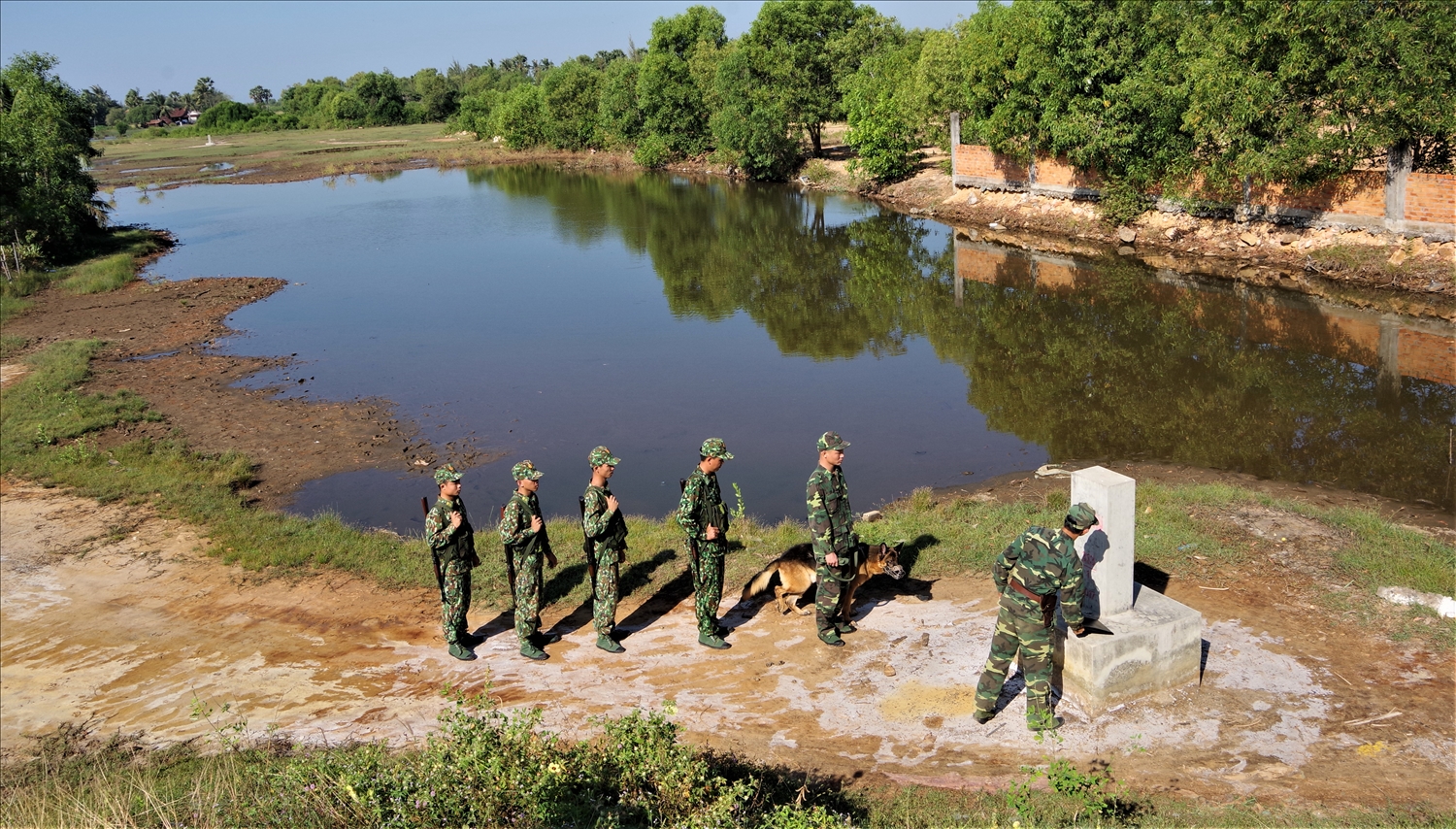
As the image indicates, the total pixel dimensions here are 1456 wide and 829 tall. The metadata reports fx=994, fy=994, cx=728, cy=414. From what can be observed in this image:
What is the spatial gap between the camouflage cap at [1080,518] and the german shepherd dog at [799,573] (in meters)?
2.49

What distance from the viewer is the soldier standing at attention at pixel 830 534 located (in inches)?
318

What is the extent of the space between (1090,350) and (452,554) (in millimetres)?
14448

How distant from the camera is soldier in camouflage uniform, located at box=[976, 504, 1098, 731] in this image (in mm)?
6621

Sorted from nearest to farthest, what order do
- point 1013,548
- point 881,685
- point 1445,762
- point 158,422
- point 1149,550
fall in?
point 1445,762 < point 1013,548 < point 881,685 < point 1149,550 < point 158,422

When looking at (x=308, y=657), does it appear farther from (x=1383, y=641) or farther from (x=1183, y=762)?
(x=1383, y=641)

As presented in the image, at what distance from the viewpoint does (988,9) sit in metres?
32.6

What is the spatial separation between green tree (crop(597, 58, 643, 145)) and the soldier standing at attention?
53849 millimetres

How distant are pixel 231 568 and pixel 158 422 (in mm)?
7410

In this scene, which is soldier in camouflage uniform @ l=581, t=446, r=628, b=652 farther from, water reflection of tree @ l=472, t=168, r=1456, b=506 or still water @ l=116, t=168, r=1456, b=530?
water reflection of tree @ l=472, t=168, r=1456, b=506

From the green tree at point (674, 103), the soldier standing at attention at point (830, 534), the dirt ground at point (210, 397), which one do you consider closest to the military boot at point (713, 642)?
the soldier standing at attention at point (830, 534)

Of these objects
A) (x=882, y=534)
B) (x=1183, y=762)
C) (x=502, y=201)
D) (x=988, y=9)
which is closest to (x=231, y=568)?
(x=882, y=534)

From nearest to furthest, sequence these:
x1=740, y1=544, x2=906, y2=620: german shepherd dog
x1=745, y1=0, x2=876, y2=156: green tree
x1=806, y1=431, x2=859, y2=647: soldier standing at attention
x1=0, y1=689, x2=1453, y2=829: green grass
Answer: x1=0, y1=689, x2=1453, y2=829: green grass
x1=806, y1=431, x2=859, y2=647: soldier standing at attention
x1=740, y1=544, x2=906, y2=620: german shepherd dog
x1=745, y1=0, x2=876, y2=156: green tree

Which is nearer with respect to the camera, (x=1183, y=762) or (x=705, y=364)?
(x=1183, y=762)

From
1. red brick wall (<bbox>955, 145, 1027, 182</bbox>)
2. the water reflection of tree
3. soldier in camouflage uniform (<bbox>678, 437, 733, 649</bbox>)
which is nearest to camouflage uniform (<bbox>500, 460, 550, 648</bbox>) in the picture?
soldier in camouflage uniform (<bbox>678, 437, 733, 649</bbox>)
